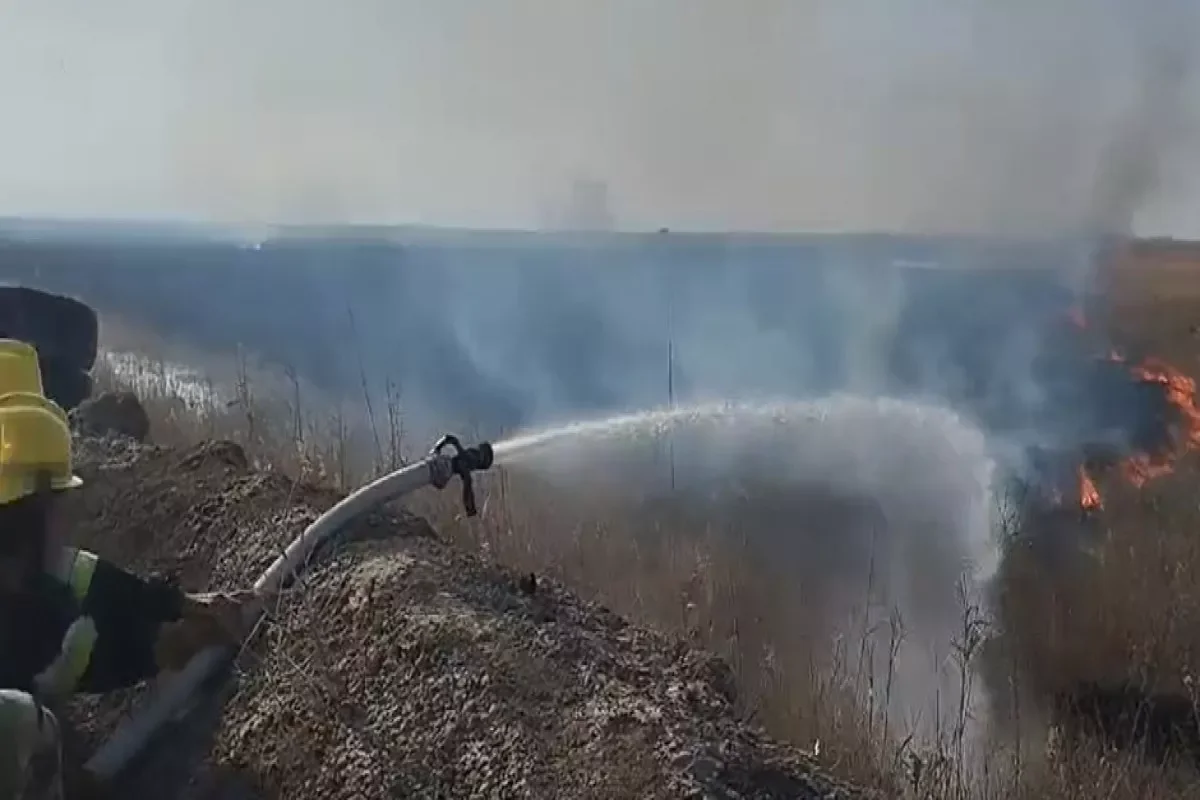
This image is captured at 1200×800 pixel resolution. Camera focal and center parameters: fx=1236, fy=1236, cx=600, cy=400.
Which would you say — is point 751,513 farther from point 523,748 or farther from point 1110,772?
point 523,748

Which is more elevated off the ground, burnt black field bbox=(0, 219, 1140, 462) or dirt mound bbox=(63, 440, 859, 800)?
dirt mound bbox=(63, 440, 859, 800)

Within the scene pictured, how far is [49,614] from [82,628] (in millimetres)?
119

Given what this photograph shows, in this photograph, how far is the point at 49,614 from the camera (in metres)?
4.08

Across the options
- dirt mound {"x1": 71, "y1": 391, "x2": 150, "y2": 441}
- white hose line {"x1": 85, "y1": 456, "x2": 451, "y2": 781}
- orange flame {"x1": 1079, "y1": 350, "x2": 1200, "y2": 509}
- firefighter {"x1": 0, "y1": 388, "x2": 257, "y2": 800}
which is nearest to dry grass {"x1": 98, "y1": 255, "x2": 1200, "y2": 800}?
dirt mound {"x1": 71, "y1": 391, "x2": 150, "y2": 441}

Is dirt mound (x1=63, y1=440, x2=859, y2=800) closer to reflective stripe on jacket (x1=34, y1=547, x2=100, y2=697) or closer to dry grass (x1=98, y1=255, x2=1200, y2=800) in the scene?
reflective stripe on jacket (x1=34, y1=547, x2=100, y2=697)

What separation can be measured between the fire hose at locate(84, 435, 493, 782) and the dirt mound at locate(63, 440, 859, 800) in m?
0.08

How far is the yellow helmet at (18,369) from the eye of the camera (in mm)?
4438

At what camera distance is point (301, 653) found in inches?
174

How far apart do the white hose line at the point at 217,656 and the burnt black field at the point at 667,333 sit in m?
9.51

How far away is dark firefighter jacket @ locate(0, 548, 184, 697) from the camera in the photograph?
4.07 meters

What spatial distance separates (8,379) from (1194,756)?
6.23m

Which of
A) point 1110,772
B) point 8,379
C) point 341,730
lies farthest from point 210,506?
point 1110,772

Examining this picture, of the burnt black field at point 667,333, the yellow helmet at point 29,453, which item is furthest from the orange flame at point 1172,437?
the yellow helmet at point 29,453

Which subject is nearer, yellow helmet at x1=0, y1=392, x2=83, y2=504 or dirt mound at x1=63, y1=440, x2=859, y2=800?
dirt mound at x1=63, y1=440, x2=859, y2=800
